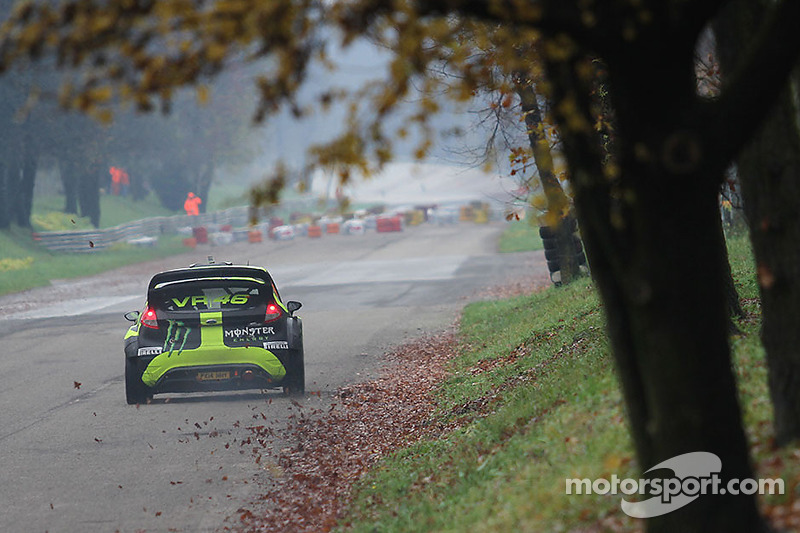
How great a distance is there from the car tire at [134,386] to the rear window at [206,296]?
83 cm

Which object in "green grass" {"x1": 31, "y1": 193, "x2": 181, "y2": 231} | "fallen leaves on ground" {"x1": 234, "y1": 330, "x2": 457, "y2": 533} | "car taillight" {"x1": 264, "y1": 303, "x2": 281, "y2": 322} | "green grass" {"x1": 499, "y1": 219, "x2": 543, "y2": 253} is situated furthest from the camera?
"green grass" {"x1": 31, "y1": 193, "x2": 181, "y2": 231}

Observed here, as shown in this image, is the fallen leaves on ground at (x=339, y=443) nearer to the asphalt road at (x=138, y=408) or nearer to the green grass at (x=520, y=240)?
the asphalt road at (x=138, y=408)

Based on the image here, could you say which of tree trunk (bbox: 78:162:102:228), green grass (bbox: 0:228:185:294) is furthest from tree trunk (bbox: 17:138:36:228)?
tree trunk (bbox: 78:162:102:228)

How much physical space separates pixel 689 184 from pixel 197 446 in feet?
24.6

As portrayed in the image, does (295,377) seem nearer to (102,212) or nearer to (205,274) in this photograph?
(205,274)

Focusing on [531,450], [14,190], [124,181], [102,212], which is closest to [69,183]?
[14,190]

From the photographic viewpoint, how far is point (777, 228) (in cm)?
560

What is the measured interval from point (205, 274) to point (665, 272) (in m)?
9.12

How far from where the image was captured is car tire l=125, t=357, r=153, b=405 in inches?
513

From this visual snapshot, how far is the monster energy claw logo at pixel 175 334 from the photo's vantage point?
42.2ft

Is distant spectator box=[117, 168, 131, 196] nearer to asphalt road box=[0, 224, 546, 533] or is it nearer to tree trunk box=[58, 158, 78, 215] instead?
tree trunk box=[58, 158, 78, 215]

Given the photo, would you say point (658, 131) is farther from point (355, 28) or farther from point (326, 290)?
point (326, 290)

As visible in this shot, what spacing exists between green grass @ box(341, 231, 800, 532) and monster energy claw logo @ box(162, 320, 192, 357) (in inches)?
130

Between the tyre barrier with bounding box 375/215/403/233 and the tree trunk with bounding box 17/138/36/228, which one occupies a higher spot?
the tree trunk with bounding box 17/138/36/228
